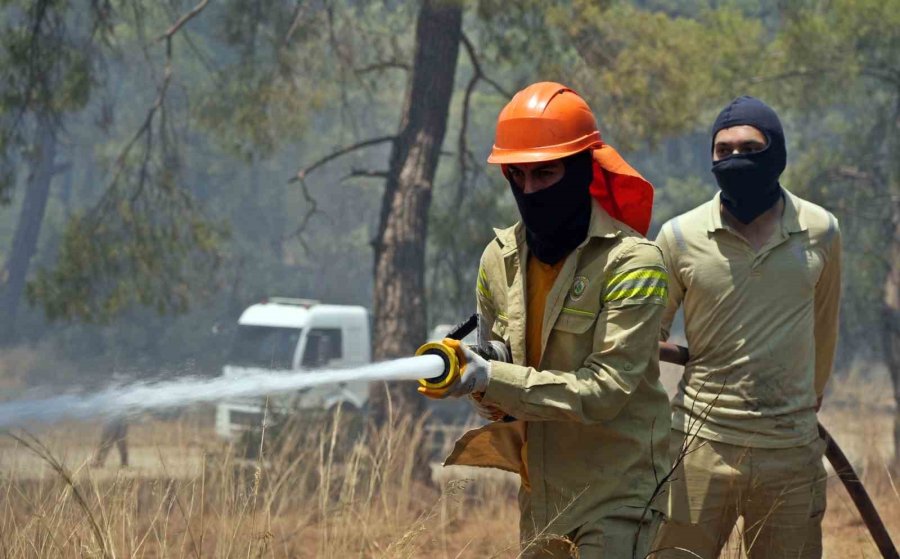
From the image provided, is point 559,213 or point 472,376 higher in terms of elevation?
point 559,213

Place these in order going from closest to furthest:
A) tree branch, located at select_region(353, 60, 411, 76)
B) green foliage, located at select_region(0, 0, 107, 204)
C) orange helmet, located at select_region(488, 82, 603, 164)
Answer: orange helmet, located at select_region(488, 82, 603, 164) → green foliage, located at select_region(0, 0, 107, 204) → tree branch, located at select_region(353, 60, 411, 76)

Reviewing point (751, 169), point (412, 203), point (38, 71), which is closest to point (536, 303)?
point (751, 169)

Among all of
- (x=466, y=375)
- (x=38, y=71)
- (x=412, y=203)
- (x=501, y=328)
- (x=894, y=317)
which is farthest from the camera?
(x=894, y=317)

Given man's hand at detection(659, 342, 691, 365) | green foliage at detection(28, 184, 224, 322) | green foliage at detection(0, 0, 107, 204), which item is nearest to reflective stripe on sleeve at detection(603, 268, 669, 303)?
man's hand at detection(659, 342, 691, 365)

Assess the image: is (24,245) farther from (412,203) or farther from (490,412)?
(490,412)

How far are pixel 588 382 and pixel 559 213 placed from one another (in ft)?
1.41

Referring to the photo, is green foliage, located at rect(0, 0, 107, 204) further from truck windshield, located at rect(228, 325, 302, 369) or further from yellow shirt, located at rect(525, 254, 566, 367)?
yellow shirt, located at rect(525, 254, 566, 367)

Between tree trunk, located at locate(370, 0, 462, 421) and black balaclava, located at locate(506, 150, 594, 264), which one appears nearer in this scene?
black balaclava, located at locate(506, 150, 594, 264)

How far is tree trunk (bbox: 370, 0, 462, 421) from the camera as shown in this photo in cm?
1109

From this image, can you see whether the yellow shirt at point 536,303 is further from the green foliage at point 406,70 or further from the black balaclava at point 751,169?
the green foliage at point 406,70

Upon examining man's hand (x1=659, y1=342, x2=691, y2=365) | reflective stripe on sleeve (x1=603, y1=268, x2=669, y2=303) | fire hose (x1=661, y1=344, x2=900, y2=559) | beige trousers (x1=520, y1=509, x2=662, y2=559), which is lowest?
fire hose (x1=661, y1=344, x2=900, y2=559)

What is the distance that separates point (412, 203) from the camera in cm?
1106

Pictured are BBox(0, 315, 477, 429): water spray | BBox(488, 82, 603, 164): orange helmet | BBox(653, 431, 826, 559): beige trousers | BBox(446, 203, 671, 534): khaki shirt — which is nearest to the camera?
BBox(0, 315, 477, 429): water spray

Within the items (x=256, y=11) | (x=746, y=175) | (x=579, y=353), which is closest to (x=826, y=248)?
(x=746, y=175)
